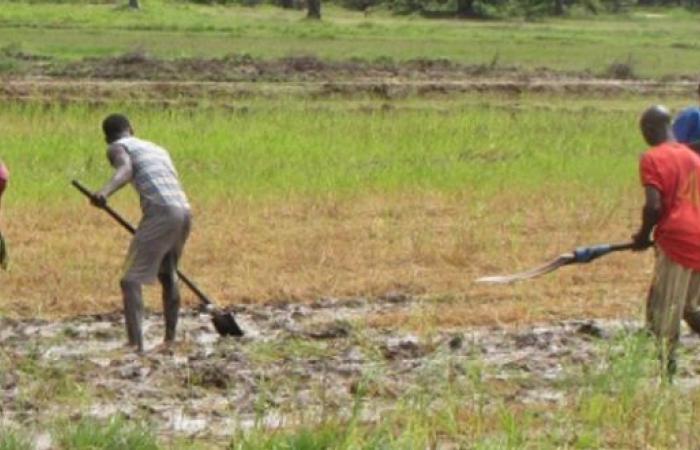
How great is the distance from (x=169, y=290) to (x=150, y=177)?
0.70m

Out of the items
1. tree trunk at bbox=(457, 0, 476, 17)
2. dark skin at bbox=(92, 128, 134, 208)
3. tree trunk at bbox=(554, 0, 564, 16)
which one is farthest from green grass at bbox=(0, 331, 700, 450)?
tree trunk at bbox=(554, 0, 564, 16)

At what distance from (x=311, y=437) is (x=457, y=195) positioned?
9.28m

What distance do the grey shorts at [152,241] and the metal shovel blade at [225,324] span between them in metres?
0.49

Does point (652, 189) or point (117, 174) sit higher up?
point (652, 189)

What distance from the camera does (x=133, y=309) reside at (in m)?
9.92

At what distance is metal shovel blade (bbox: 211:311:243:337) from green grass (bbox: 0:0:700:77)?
801 inches

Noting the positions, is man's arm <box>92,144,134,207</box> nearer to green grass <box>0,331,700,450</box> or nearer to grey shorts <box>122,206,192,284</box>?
grey shorts <box>122,206,192,284</box>

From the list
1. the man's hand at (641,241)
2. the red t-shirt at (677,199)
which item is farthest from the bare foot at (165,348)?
the red t-shirt at (677,199)

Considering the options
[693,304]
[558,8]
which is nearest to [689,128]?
[693,304]

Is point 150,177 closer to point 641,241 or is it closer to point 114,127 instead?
point 114,127

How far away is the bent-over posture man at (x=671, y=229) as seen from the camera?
869cm

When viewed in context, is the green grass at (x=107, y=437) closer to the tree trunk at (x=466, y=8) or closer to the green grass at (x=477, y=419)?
the green grass at (x=477, y=419)

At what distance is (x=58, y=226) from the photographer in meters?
13.9

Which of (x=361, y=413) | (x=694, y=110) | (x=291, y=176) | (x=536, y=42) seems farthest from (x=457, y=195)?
(x=536, y=42)
